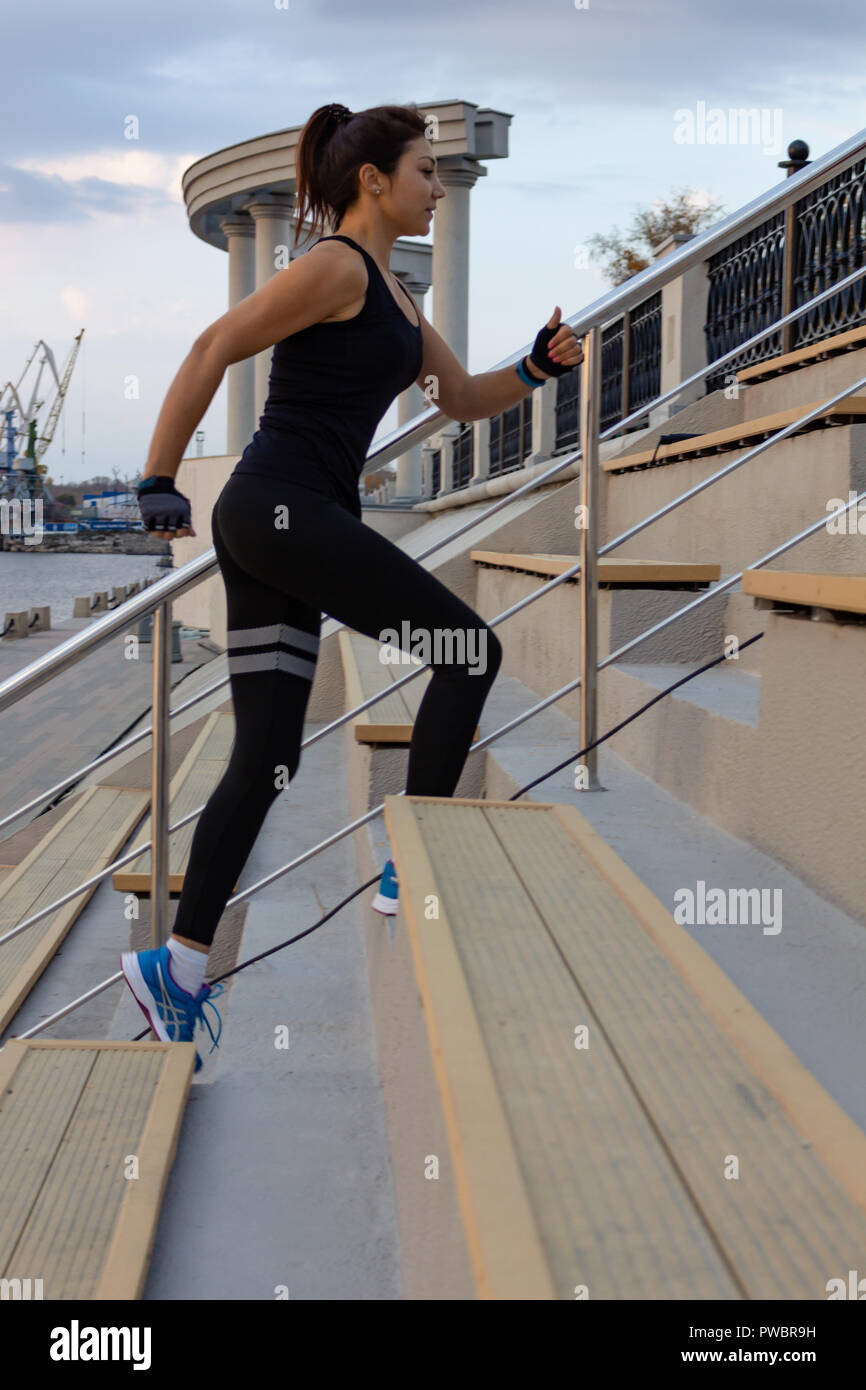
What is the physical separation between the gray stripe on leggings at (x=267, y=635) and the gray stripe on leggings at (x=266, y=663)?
2cm

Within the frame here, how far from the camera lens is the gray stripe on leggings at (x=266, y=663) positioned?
202 centimetres

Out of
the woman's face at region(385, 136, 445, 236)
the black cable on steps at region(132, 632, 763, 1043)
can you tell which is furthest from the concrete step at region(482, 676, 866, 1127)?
the woman's face at region(385, 136, 445, 236)

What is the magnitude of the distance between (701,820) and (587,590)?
600 mm

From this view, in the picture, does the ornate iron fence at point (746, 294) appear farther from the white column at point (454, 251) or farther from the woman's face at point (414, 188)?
the white column at point (454, 251)

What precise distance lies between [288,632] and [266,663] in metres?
0.06

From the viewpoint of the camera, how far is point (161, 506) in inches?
74.4

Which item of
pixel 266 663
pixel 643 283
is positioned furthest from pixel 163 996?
pixel 643 283

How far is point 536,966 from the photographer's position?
1.49 meters

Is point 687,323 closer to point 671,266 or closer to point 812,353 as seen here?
point 812,353

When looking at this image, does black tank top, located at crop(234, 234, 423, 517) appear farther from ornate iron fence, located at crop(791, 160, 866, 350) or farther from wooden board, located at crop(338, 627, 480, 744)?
ornate iron fence, located at crop(791, 160, 866, 350)

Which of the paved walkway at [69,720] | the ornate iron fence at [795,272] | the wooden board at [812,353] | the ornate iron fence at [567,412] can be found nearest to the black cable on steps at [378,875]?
the wooden board at [812,353]

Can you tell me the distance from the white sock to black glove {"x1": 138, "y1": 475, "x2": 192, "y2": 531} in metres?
0.70

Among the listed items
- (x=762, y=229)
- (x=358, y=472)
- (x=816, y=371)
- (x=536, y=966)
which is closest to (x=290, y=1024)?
(x=536, y=966)
